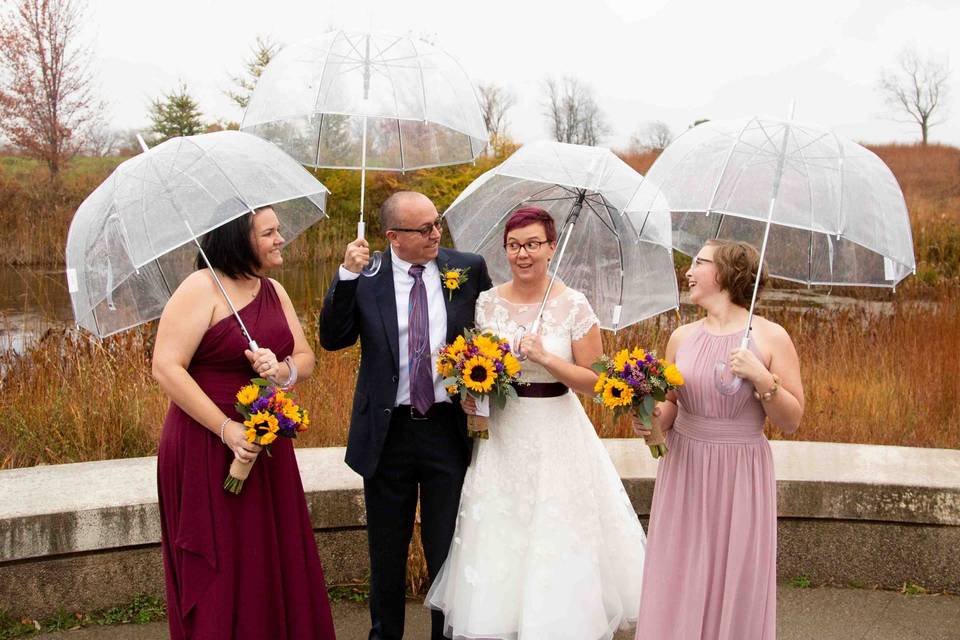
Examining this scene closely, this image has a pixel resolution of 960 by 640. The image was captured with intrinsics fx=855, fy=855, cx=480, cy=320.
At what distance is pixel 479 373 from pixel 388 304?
53 centimetres

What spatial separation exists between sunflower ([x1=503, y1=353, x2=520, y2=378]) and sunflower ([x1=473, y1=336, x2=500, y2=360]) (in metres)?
0.04

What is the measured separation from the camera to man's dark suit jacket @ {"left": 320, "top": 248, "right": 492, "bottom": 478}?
344cm

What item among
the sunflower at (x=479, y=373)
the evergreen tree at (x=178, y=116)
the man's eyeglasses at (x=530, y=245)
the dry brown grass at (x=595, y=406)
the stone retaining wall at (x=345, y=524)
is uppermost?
the evergreen tree at (x=178, y=116)

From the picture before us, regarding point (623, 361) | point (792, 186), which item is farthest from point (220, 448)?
point (792, 186)

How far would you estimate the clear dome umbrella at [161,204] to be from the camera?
289cm

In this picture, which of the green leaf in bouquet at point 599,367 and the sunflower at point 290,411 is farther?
the green leaf in bouquet at point 599,367

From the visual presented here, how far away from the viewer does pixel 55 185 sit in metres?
23.8

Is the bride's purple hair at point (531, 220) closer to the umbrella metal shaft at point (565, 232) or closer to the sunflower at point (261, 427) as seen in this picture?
the umbrella metal shaft at point (565, 232)

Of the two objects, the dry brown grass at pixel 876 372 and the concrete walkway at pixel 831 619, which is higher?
the dry brown grass at pixel 876 372

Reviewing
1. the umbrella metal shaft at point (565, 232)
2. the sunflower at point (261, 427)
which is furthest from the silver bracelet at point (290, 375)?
the umbrella metal shaft at point (565, 232)

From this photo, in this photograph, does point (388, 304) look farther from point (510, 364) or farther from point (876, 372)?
point (876, 372)

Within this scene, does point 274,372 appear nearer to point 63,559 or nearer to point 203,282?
point 203,282

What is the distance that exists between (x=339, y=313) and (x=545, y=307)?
843 mm

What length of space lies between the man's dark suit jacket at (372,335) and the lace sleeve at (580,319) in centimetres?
43
